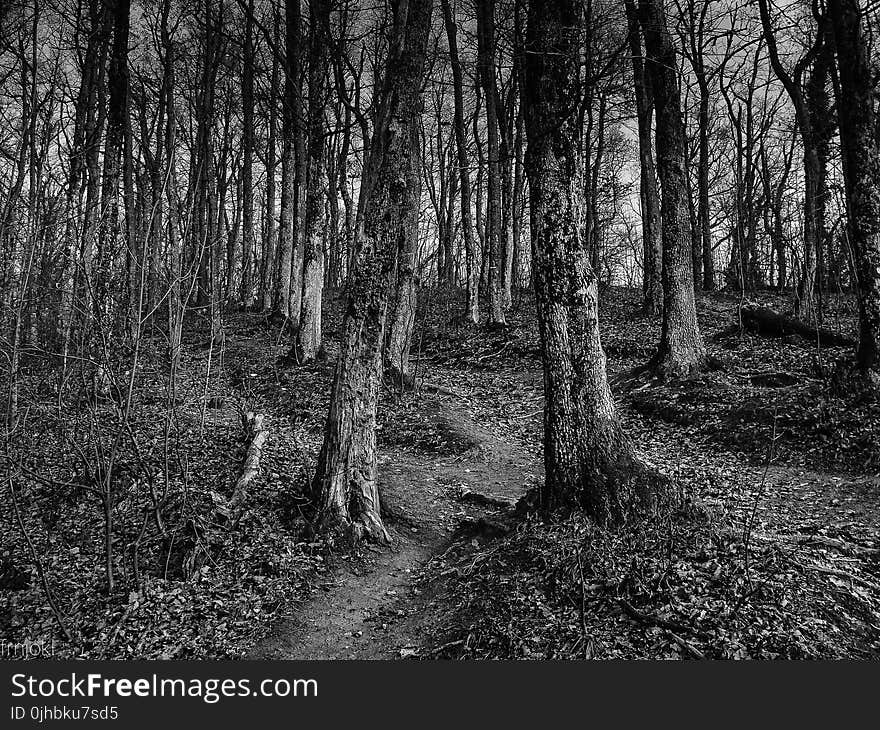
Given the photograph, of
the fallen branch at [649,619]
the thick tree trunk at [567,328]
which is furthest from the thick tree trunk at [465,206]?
the fallen branch at [649,619]

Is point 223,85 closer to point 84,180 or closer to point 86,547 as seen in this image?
point 84,180

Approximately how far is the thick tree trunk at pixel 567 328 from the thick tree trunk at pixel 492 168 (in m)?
10.9

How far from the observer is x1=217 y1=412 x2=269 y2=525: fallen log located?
6.10m

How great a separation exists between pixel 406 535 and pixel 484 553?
1.21 metres

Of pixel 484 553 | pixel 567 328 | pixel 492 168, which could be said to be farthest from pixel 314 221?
pixel 484 553

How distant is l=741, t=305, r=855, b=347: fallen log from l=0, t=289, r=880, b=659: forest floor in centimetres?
336

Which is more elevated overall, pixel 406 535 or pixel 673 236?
pixel 673 236

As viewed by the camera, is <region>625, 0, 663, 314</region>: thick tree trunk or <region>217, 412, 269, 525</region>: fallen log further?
<region>625, 0, 663, 314</region>: thick tree trunk

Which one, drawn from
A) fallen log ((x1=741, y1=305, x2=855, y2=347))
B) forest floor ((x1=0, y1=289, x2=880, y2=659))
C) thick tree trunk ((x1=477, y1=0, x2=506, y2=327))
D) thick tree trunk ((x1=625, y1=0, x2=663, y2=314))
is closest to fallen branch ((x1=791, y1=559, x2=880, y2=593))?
forest floor ((x1=0, y1=289, x2=880, y2=659))

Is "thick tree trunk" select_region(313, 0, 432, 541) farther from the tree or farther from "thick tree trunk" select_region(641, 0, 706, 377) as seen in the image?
the tree

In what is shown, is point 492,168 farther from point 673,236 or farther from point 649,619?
point 649,619

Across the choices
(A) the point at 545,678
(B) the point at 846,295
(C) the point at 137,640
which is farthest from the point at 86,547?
(B) the point at 846,295

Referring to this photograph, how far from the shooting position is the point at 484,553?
5.52 metres

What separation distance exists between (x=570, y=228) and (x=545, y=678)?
3701mm
